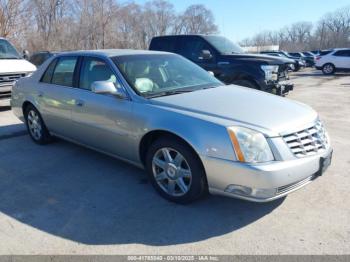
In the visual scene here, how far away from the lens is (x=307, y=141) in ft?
10.5

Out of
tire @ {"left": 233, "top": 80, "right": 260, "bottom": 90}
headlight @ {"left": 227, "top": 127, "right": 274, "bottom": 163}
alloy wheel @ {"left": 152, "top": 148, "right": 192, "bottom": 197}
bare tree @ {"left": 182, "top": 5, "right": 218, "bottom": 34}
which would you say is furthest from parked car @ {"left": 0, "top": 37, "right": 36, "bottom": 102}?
bare tree @ {"left": 182, "top": 5, "right": 218, "bottom": 34}

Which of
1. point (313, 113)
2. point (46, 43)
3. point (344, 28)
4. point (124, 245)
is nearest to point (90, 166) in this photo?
point (124, 245)

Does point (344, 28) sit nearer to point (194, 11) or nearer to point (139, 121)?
point (194, 11)

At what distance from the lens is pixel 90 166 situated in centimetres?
464

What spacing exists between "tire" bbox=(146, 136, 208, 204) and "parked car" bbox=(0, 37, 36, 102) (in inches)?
259

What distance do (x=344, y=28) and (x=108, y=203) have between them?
92.7 m

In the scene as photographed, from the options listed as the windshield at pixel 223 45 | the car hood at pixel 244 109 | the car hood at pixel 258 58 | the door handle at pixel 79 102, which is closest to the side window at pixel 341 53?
the windshield at pixel 223 45

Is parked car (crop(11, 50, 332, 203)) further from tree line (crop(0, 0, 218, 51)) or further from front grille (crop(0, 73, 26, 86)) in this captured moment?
tree line (crop(0, 0, 218, 51))

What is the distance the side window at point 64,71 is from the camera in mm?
4750

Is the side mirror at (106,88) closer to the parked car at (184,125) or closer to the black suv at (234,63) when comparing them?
the parked car at (184,125)

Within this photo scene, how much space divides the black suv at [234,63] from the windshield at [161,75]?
3624mm

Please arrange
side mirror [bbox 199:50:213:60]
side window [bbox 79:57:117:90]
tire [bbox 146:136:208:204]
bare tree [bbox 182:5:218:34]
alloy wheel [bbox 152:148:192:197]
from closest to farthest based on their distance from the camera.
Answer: tire [bbox 146:136:208:204] → alloy wheel [bbox 152:148:192:197] → side window [bbox 79:57:117:90] → side mirror [bbox 199:50:213:60] → bare tree [bbox 182:5:218:34]

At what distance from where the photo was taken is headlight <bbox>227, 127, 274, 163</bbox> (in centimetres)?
294

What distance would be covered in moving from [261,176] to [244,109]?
2.68ft
